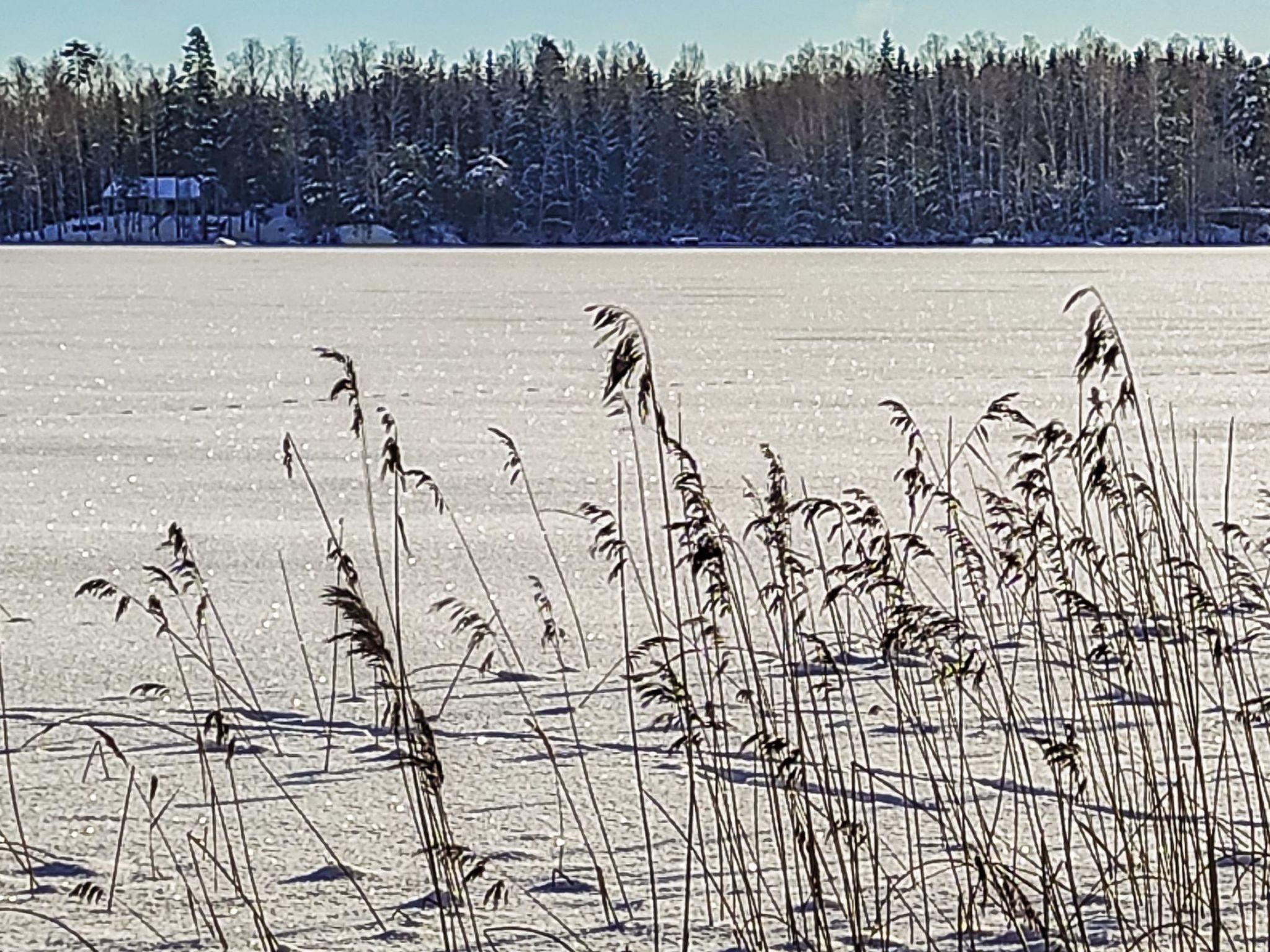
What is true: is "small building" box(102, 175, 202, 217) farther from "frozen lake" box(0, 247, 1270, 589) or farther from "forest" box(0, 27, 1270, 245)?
"frozen lake" box(0, 247, 1270, 589)

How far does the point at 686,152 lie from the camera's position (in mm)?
71938

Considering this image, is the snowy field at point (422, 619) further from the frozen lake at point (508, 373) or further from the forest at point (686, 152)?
the forest at point (686, 152)

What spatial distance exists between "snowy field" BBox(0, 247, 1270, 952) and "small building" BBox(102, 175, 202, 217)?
176 ft

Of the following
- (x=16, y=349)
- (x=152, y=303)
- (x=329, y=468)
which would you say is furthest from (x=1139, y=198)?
(x=329, y=468)

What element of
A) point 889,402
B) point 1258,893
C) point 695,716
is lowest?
point 1258,893

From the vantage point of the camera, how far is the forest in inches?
2623

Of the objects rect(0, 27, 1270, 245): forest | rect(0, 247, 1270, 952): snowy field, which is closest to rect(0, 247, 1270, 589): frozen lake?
rect(0, 247, 1270, 952): snowy field

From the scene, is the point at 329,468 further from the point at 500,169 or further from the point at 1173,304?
the point at 500,169

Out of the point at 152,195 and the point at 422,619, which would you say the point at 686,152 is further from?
the point at 422,619

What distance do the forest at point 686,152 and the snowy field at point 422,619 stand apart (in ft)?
167

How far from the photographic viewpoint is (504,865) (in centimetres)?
328

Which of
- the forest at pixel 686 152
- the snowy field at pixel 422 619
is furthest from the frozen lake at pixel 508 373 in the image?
the forest at pixel 686 152

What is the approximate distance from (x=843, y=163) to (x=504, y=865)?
68127 millimetres

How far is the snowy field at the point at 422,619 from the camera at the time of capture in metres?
3.06
